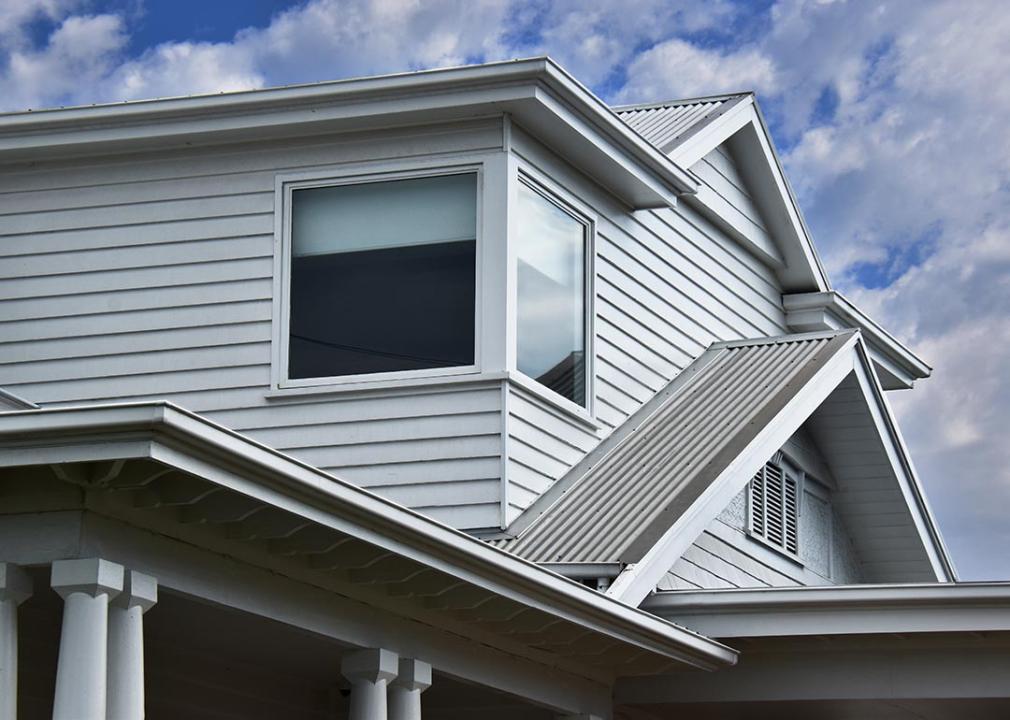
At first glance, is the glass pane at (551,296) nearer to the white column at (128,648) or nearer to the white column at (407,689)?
the white column at (407,689)

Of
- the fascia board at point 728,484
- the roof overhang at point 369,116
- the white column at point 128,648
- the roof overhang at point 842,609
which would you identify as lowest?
the white column at point 128,648

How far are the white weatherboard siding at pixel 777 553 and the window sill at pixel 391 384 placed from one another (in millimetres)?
1908

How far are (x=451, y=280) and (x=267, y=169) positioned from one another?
1.68 meters

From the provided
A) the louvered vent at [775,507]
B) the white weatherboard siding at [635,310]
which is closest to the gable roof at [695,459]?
the white weatherboard siding at [635,310]

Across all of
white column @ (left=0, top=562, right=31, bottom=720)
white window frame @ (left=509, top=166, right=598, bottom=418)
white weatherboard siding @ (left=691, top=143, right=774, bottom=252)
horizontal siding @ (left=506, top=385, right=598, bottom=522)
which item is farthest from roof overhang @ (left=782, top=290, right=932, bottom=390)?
white column @ (left=0, top=562, right=31, bottom=720)

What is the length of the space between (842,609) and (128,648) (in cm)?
478

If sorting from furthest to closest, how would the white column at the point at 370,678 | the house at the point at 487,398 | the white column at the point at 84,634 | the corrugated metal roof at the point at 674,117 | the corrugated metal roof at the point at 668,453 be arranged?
the corrugated metal roof at the point at 674,117 → the corrugated metal roof at the point at 668,453 → the house at the point at 487,398 → the white column at the point at 370,678 → the white column at the point at 84,634

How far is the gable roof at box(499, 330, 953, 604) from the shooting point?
11.3 meters

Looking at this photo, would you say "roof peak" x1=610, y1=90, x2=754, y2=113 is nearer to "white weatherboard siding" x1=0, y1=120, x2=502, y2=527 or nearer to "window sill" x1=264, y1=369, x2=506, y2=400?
"white weatherboard siding" x1=0, y1=120, x2=502, y2=527

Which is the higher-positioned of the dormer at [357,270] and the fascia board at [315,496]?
the dormer at [357,270]

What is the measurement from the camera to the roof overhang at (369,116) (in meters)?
12.5

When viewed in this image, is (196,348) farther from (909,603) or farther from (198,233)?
(909,603)

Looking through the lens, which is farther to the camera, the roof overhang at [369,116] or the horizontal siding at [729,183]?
the horizontal siding at [729,183]

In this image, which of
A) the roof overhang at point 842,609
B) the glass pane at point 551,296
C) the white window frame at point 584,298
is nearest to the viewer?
the roof overhang at point 842,609
